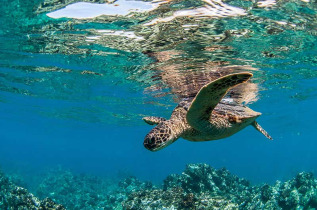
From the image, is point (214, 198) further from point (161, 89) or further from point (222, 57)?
point (161, 89)

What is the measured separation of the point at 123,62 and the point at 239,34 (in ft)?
19.3

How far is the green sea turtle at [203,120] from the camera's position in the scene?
4.02 meters

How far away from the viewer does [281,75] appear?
14648mm

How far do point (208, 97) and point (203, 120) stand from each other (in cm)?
94

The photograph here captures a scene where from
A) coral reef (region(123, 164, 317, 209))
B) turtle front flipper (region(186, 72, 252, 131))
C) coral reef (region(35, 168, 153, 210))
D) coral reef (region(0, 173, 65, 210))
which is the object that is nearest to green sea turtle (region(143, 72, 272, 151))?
turtle front flipper (region(186, 72, 252, 131))

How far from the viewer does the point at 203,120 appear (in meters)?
5.07

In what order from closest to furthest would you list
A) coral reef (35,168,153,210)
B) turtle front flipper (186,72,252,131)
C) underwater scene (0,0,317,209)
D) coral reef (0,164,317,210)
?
turtle front flipper (186,72,252,131) → underwater scene (0,0,317,209) → coral reef (0,164,317,210) → coral reef (35,168,153,210)

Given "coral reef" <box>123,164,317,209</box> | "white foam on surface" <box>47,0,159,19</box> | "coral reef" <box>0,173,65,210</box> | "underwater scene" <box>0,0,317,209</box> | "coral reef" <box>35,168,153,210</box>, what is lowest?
"coral reef" <box>35,168,153,210</box>

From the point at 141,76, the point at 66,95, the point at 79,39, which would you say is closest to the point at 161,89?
the point at 141,76

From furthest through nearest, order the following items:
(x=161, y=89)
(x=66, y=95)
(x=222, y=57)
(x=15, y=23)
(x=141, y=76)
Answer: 1. (x=66, y=95)
2. (x=161, y=89)
3. (x=141, y=76)
4. (x=222, y=57)
5. (x=15, y=23)

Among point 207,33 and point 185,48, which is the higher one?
point 207,33

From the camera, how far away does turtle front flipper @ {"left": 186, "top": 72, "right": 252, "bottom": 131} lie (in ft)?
12.7

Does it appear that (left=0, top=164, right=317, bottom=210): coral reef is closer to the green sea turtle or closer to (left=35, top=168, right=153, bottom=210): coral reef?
(left=35, top=168, right=153, bottom=210): coral reef

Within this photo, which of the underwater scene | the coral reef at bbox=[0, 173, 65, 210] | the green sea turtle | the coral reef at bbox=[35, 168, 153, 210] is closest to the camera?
the green sea turtle
